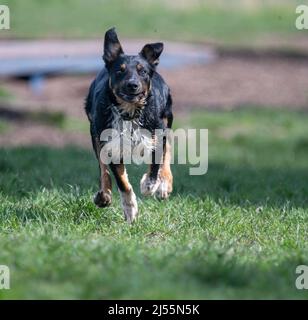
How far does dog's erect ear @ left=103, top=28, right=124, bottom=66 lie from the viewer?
25.7 feet

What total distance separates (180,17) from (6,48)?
30.8ft

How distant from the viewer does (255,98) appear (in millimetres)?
19750

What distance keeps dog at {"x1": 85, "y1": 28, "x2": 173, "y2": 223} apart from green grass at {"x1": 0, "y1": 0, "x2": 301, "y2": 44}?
684 inches

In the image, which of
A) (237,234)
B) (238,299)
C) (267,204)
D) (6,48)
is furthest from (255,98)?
(238,299)

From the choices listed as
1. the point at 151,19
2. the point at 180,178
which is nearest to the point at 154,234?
the point at 180,178

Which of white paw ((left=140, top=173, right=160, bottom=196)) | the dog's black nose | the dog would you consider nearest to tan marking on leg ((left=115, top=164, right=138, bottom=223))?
the dog

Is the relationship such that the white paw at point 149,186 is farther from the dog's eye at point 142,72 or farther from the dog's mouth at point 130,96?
the dog's eye at point 142,72

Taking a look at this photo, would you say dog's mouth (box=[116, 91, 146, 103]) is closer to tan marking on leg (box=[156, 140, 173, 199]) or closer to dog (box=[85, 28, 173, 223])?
dog (box=[85, 28, 173, 223])

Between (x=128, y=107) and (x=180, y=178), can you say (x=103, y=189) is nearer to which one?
(x=128, y=107)

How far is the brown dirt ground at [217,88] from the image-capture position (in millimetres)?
18734

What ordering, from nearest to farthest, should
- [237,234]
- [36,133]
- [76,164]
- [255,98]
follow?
1. [237,234]
2. [76,164]
3. [36,133]
4. [255,98]
